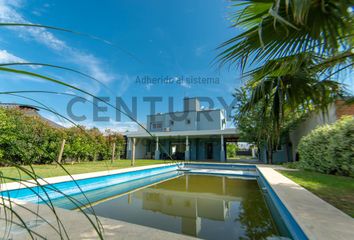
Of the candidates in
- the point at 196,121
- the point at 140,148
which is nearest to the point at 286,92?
the point at 196,121

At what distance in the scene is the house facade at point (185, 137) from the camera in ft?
66.6

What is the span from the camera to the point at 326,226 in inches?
93.7

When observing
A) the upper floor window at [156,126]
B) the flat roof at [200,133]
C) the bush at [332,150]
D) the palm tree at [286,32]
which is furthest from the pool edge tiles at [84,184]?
the upper floor window at [156,126]

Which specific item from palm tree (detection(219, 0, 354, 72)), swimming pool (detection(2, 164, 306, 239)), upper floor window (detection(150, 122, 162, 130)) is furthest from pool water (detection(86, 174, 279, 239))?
upper floor window (detection(150, 122, 162, 130))

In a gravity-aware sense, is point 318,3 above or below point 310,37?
above

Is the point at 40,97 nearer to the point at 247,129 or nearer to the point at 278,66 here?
the point at 278,66

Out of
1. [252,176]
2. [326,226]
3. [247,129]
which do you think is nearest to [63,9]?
[326,226]

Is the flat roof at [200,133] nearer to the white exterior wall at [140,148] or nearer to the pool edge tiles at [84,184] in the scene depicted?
the white exterior wall at [140,148]

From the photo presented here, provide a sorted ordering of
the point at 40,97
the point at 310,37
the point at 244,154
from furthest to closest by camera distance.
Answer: the point at 244,154 → the point at 310,37 → the point at 40,97

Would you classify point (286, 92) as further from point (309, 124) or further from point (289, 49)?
point (309, 124)

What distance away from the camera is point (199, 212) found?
4.38 metres

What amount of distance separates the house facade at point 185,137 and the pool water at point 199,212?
12.8m

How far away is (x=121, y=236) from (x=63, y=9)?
15.5 ft

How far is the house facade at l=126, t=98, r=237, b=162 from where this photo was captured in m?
20.3
